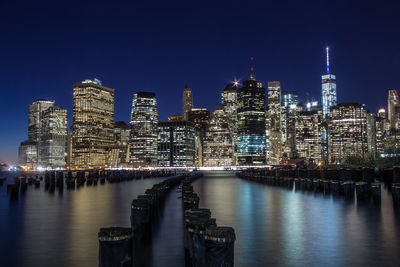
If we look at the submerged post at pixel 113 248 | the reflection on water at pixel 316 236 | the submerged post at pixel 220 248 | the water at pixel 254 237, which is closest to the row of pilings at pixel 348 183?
the reflection on water at pixel 316 236

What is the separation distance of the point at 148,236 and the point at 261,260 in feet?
22.3

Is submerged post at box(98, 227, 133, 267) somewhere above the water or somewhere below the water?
above

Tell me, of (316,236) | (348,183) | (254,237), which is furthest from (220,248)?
(348,183)

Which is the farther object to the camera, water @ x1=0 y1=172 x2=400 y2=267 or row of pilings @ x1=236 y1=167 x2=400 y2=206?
row of pilings @ x1=236 y1=167 x2=400 y2=206

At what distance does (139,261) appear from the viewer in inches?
553

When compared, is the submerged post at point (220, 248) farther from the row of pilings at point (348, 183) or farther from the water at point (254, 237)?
the row of pilings at point (348, 183)

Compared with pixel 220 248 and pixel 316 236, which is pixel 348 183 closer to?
pixel 316 236

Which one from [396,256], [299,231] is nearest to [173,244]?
[299,231]

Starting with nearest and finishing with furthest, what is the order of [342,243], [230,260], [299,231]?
[230,260] < [342,243] < [299,231]

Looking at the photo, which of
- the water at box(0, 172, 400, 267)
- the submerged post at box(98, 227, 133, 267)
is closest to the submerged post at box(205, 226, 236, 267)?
the submerged post at box(98, 227, 133, 267)

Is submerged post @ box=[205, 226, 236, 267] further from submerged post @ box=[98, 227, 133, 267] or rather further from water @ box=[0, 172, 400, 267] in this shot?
water @ box=[0, 172, 400, 267]

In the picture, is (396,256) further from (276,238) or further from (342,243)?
(276,238)

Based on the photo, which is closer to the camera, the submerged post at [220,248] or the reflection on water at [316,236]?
the submerged post at [220,248]

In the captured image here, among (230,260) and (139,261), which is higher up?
(230,260)
